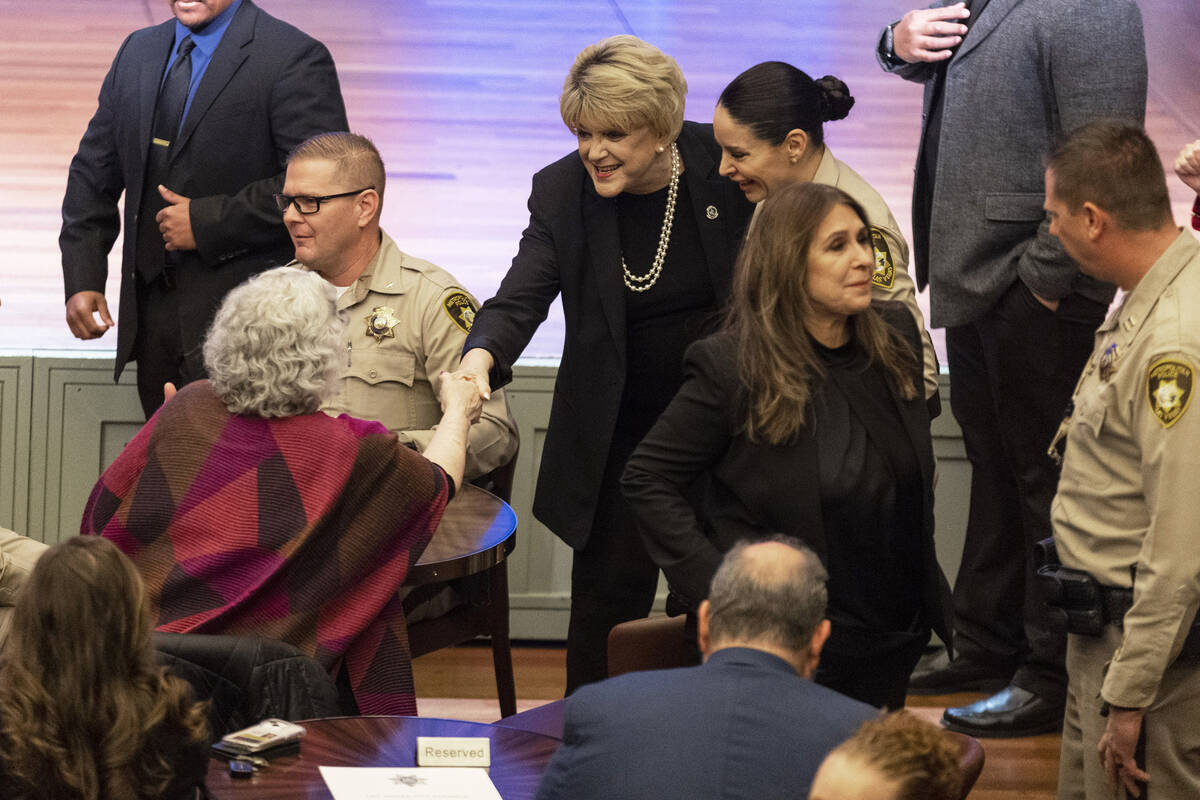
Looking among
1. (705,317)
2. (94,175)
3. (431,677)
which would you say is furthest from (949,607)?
(94,175)

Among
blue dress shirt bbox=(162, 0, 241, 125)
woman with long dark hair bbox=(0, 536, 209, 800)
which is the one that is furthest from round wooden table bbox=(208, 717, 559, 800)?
blue dress shirt bbox=(162, 0, 241, 125)

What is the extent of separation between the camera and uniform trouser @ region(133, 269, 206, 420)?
4.04 metres

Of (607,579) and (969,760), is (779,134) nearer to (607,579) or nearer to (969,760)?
(607,579)

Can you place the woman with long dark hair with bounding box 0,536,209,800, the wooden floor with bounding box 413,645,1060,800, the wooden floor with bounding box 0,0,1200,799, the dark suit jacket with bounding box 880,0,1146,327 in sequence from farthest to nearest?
1. the wooden floor with bounding box 0,0,1200,799
2. the wooden floor with bounding box 413,645,1060,800
3. the dark suit jacket with bounding box 880,0,1146,327
4. the woman with long dark hair with bounding box 0,536,209,800

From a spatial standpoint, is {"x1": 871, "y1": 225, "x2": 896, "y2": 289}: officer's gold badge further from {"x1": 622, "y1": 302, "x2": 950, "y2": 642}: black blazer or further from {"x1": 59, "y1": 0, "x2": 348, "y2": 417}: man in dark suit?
{"x1": 59, "y1": 0, "x2": 348, "y2": 417}: man in dark suit

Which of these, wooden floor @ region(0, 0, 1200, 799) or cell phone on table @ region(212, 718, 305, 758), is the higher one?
wooden floor @ region(0, 0, 1200, 799)

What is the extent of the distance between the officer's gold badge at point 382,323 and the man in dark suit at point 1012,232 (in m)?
1.30

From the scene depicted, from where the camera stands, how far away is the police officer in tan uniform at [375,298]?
3.42 m

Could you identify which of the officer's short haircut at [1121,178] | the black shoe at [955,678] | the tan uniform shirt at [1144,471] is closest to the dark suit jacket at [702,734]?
the tan uniform shirt at [1144,471]

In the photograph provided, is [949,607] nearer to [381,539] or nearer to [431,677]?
[381,539]

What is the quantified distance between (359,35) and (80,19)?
876 millimetres

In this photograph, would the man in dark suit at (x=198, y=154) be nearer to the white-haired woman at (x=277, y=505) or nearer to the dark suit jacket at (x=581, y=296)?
the dark suit jacket at (x=581, y=296)

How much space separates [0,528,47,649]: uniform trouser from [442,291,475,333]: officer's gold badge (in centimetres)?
108

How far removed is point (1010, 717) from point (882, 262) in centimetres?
158
